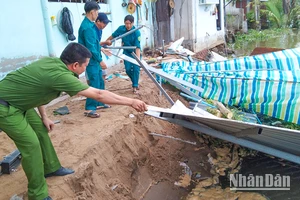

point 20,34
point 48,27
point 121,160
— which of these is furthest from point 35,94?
point 48,27

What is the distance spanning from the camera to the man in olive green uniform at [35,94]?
2.37 meters

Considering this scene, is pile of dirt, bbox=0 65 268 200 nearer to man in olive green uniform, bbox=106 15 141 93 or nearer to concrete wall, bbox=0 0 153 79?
man in olive green uniform, bbox=106 15 141 93

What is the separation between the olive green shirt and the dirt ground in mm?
952

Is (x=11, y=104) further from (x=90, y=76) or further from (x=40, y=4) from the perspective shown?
(x=40, y=4)

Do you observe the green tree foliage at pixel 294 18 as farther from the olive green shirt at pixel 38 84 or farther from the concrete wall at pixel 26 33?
the olive green shirt at pixel 38 84

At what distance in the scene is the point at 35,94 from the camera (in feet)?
8.01

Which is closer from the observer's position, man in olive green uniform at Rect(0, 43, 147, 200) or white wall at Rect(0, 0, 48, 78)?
man in olive green uniform at Rect(0, 43, 147, 200)

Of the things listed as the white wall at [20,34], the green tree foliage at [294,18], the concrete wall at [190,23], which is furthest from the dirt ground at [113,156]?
the green tree foliage at [294,18]

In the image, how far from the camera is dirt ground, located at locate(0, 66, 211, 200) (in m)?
3.08

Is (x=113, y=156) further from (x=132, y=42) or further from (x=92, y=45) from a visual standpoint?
(x=132, y=42)

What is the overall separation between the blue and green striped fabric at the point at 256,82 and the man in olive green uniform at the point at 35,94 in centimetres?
262

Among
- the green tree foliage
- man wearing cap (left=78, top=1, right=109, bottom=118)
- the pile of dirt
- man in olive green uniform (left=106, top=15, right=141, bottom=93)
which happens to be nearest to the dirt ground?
the pile of dirt

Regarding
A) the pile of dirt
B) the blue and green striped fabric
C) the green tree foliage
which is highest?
the green tree foliage

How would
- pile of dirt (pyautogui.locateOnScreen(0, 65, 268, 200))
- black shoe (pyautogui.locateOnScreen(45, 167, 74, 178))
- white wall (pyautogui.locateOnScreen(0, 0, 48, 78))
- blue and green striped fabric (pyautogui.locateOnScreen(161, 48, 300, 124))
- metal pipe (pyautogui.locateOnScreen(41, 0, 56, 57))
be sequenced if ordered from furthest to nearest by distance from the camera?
metal pipe (pyautogui.locateOnScreen(41, 0, 56, 57)) → white wall (pyautogui.locateOnScreen(0, 0, 48, 78)) → blue and green striped fabric (pyautogui.locateOnScreen(161, 48, 300, 124)) → pile of dirt (pyautogui.locateOnScreen(0, 65, 268, 200)) → black shoe (pyautogui.locateOnScreen(45, 167, 74, 178))
